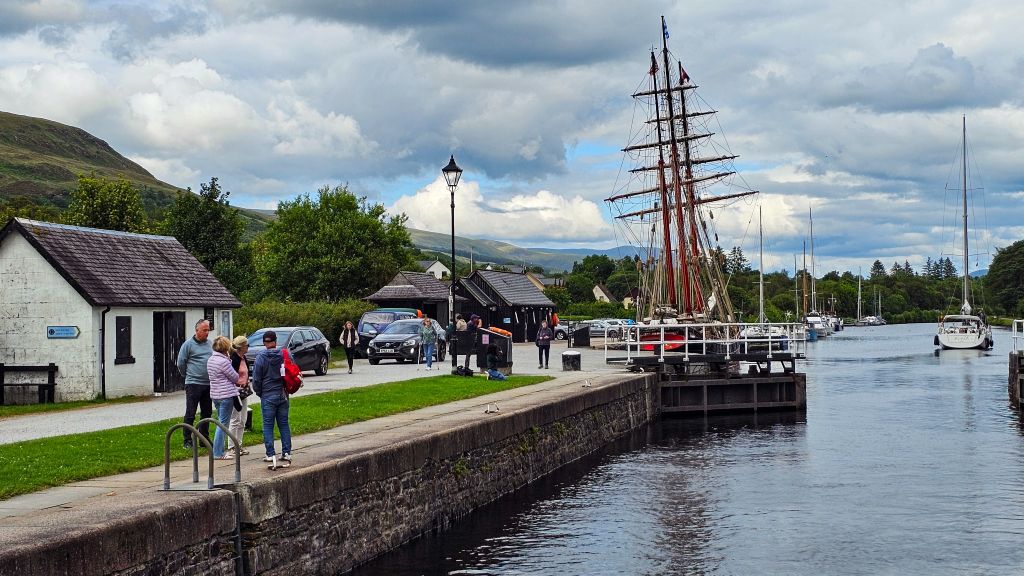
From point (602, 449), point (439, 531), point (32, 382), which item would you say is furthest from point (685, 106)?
point (439, 531)

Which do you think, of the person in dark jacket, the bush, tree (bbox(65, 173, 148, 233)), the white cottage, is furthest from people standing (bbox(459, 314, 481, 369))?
tree (bbox(65, 173, 148, 233))

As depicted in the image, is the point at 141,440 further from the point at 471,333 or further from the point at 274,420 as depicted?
the point at 471,333

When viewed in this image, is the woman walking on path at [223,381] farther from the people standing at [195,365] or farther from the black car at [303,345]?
the black car at [303,345]

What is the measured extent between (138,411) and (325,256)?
6258cm

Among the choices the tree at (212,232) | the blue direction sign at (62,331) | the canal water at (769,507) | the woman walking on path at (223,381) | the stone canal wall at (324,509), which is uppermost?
the tree at (212,232)

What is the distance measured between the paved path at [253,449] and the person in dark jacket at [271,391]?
427mm

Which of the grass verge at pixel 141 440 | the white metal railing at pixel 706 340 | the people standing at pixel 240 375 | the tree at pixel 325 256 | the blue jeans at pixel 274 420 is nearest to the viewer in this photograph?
the grass verge at pixel 141 440

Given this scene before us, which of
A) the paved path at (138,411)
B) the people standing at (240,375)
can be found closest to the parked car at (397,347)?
the paved path at (138,411)

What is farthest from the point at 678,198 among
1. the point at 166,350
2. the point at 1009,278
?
the point at 1009,278

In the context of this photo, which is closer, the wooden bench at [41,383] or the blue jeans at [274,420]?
the blue jeans at [274,420]

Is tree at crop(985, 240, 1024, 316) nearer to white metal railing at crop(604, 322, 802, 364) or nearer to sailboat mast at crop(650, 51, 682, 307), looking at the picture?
sailboat mast at crop(650, 51, 682, 307)

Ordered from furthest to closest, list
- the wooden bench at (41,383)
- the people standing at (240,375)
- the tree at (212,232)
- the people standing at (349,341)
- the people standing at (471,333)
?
the tree at (212,232)
the people standing at (349,341)
the people standing at (471,333)
the wooden bench at (41,383)
the people standing at (240,375)

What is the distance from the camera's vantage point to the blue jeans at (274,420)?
15117 mm

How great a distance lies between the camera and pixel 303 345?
37.1 meters
